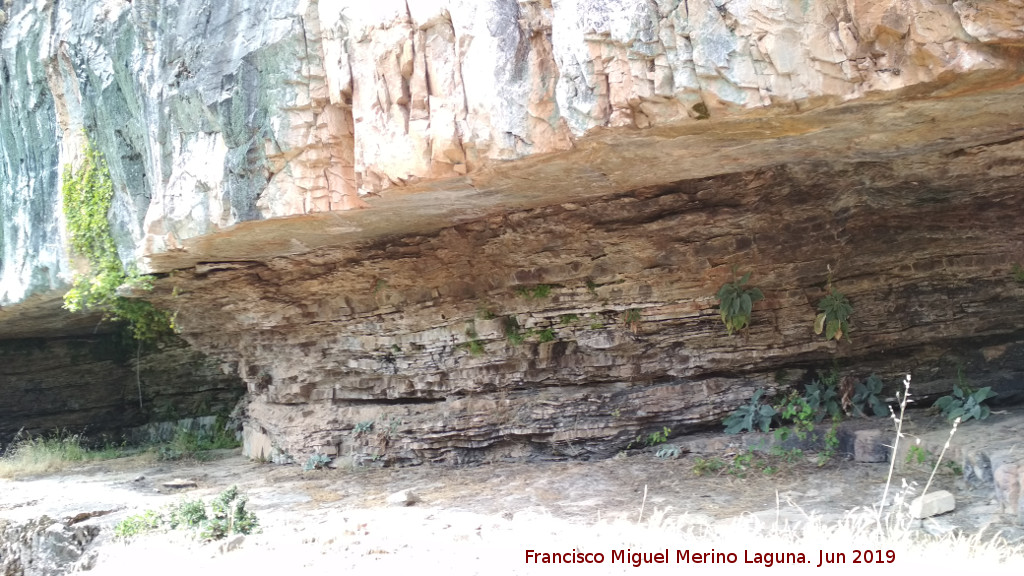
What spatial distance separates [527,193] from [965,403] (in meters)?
4.02

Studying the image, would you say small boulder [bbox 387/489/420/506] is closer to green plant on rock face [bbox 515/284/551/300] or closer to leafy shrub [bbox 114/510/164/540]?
leafy shrub [bbox 114/510/164/540]

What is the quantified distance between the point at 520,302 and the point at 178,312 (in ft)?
14.7

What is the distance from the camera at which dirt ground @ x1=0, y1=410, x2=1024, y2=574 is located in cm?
450

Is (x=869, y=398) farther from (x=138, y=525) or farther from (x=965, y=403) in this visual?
(x=138, y=525)

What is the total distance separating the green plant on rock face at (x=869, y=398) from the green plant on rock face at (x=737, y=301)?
1.21 m

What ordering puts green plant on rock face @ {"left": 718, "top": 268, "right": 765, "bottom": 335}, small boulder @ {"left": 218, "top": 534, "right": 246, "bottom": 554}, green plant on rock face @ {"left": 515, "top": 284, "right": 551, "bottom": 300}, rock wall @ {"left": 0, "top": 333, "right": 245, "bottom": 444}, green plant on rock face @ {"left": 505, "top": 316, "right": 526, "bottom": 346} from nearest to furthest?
small boulder @ {"left": 218, "top": 534, "right": 246, "bottom": 554}, green plant on rock face @ {"left": 718, "top": 268, "right": 765, "bottom": 335}, green plant on rock face @ {"left": 515, "top": 284, "right": 551, "bottom": 300}, green plant on rock face @ {"left": 505, "top": 316, "right": 526, "bottom": 346}, rock wall @ {"left": 0, "top": 333, "right": 245, "bottom": 444}

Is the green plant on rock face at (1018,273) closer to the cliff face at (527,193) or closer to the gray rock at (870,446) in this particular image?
the cliff face at (527,193)

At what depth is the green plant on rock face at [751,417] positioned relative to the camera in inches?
277

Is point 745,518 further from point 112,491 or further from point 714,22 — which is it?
point 112,491

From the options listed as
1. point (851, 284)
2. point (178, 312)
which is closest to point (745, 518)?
point (851, 284)

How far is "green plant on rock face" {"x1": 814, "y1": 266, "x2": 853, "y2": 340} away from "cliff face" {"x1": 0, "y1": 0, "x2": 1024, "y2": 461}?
185 millimetres

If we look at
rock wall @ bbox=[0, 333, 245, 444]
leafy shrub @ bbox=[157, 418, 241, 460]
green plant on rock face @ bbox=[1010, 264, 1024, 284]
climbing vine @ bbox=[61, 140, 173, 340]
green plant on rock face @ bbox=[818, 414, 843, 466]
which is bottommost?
leafy shrub @ bbox=[157, 418, 241, 460]

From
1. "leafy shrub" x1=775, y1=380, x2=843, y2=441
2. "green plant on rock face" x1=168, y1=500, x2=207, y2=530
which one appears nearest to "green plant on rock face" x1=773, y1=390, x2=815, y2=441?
"leafy shrub" x1=775, y1=380, x2=843, y2=441

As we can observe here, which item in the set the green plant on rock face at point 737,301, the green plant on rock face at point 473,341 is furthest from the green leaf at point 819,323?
the green plant on rock face at point 473,341
